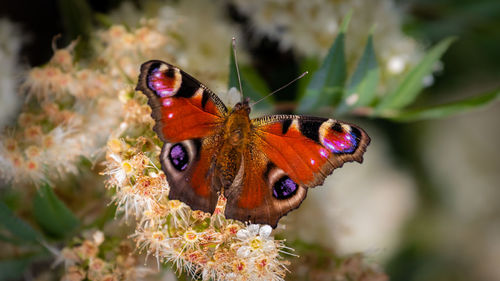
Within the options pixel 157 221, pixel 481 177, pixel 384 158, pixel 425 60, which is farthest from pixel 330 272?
pixel 481 177

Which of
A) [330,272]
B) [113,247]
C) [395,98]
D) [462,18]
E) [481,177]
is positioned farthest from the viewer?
[481,177]

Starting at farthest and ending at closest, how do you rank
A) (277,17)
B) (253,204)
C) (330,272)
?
(277,17) < (330,272) < (253,204)

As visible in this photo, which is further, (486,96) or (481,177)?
(481,177)

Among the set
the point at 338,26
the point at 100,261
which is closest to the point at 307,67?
the point at 338,26

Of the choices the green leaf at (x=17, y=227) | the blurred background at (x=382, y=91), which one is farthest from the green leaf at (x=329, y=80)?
the green leaf at (x=17, y=227)

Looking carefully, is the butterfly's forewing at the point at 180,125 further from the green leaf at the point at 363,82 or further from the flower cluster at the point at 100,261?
the green leaf at the point at 363,82

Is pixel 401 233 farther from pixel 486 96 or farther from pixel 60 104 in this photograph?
pixel 60 104

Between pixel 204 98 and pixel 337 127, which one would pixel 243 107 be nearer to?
pixel 204 98
